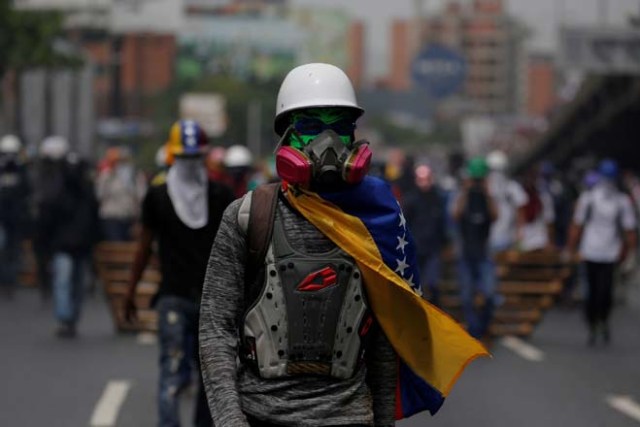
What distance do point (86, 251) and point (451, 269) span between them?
4714 mm

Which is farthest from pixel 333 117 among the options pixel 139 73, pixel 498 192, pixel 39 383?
pixel 139 73

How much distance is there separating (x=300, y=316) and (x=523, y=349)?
1198 centimetres

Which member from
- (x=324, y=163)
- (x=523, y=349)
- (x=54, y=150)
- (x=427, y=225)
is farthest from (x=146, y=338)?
(x=324, y=163)

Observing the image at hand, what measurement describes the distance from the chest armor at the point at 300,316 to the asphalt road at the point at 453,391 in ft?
20.1

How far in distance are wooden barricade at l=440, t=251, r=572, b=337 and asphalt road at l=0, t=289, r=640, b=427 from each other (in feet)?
0.93

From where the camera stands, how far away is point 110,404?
11.8 metres

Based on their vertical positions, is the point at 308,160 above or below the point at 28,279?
above

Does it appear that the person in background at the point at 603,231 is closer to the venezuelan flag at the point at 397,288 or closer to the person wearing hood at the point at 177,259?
the person wearing hood at the point at 177,259

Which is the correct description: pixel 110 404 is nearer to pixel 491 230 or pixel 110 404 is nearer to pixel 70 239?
pixel 70 239

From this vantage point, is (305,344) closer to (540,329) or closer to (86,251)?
(86,251)

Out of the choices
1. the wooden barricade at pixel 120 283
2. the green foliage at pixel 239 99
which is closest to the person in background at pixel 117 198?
the wooden barricade at pixel 120 283

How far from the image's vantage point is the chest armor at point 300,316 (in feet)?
15.8

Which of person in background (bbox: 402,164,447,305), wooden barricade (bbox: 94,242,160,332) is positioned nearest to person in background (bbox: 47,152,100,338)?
wooden barricade (bbox: 94,242,160,332)

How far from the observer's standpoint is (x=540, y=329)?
19.0 metres
